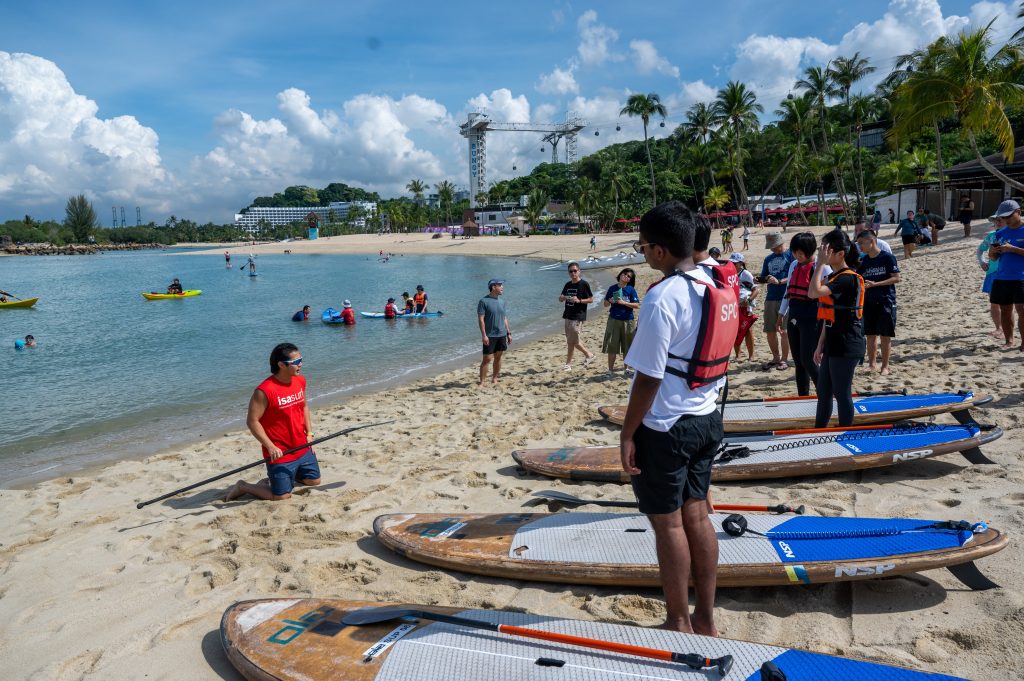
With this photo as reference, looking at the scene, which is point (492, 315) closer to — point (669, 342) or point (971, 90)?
point (669, 342)

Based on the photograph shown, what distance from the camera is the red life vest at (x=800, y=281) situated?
6.55 meters

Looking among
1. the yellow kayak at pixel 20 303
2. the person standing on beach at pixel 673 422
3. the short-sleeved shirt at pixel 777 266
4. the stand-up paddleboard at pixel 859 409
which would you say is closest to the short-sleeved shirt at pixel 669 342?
the person standing on beach at pixel 673 422

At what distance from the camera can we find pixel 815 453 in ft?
16.8

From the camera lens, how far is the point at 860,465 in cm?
490

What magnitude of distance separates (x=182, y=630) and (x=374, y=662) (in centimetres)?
162

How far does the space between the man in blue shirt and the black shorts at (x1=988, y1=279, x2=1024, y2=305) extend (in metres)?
1.53

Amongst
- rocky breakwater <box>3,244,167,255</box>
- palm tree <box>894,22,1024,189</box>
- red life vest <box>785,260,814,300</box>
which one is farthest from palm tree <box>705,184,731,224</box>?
rocky breakwater <box>3,244,167,255</box>

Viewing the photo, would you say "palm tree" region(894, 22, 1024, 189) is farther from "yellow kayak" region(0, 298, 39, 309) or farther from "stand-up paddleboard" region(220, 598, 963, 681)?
"yellow kayak" region(0, 298, 39, 309)

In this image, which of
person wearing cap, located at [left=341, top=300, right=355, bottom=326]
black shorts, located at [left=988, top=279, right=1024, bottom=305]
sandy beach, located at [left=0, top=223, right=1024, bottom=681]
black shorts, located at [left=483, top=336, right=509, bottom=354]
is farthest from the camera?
person wearing cap, located at [left=341, top=300, right=355, bottom=326]

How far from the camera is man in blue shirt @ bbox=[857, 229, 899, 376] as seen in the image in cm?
732

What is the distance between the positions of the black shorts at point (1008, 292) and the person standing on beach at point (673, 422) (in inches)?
288

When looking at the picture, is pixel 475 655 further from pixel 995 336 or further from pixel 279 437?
pixel 995 336

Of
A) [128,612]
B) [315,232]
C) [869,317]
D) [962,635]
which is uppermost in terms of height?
[315,232]

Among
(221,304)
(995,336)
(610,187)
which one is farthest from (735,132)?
(995,336)
